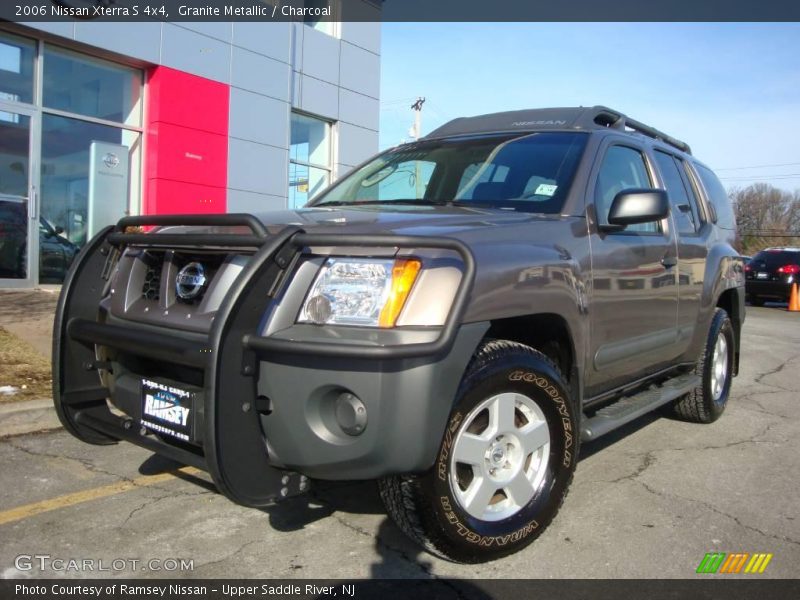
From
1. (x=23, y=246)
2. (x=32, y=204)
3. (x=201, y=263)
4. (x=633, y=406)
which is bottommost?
(x=633, y=406)

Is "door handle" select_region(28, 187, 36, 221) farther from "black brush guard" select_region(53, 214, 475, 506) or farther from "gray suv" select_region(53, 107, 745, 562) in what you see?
"black brush guard" select_region(53, 214, 475, 506)

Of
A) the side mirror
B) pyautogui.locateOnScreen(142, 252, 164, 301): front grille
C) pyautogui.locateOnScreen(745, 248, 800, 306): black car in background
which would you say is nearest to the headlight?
pyautogui.locateOnScreen(142, 252, 164, 301): front grille

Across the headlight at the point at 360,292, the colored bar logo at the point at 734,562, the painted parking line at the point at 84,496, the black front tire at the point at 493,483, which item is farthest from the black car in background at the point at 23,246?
the colored bar logo at the point at 734,562

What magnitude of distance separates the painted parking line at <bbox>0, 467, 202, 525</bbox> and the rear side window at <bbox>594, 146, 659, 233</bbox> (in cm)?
266

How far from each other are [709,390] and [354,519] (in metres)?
3.05

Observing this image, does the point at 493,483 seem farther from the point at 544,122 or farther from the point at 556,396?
the point at 544,122

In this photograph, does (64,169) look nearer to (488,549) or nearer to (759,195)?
(488,549)

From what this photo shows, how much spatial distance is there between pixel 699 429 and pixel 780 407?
135cm

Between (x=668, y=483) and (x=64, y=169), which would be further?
(x=64, y=169)

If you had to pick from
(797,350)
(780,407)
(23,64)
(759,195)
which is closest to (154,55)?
(23,64)

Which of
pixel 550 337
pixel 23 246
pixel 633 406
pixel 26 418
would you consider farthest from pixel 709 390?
pixel 23 246

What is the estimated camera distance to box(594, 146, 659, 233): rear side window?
3.69 metres

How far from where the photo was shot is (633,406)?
3.87 m

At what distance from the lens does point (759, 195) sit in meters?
71.6
